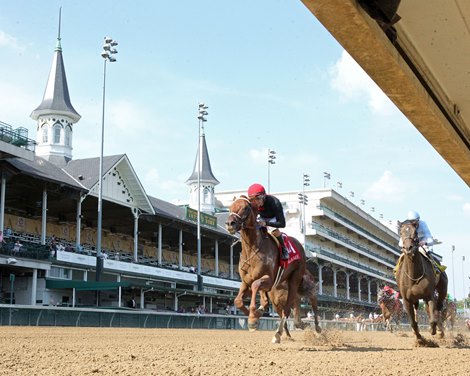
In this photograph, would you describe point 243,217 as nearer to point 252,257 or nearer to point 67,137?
point 252,257

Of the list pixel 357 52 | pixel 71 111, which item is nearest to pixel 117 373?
pixel 357 52

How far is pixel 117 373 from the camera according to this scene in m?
5.45

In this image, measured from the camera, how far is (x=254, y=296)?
862 cm

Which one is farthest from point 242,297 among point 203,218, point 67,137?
point 67,137

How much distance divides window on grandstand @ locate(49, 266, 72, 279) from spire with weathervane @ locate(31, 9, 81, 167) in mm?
17557

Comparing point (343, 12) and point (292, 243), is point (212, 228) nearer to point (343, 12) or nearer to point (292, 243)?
point (292, 243)

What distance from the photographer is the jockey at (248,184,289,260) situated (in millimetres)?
9695

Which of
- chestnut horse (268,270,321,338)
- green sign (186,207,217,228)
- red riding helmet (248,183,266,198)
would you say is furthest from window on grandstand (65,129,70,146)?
red riding helmet (248,183,266,198)

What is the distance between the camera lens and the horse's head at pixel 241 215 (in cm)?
873

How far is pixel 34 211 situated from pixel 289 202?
4728cm

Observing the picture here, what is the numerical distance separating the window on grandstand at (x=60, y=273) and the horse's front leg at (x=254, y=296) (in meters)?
28.3

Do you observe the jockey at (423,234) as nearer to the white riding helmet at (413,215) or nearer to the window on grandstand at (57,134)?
the white riding helmet at (413,215)

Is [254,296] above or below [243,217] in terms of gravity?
below

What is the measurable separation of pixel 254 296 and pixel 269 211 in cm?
176
